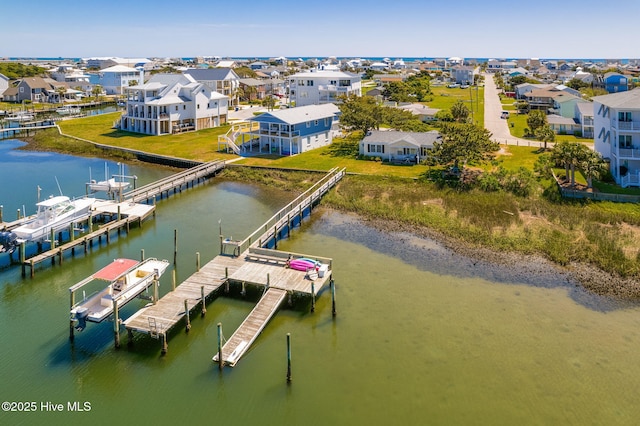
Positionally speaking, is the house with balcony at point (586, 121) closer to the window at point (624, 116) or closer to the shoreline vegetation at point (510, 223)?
the window at point (624, 116)

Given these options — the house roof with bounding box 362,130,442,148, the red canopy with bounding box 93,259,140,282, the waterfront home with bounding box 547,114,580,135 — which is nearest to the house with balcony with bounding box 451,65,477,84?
the waterfront home with bounding box 547,114,580,135

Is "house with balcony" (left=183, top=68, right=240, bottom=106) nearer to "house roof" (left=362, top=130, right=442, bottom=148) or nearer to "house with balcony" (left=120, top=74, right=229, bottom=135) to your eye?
"house with balcony" (left=120, top=74, right=229, bottom=135)

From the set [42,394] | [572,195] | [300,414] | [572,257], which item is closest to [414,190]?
[572,195]

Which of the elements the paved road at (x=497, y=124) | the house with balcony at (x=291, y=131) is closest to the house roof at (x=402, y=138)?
the house with balcony at (x=291, y=131)

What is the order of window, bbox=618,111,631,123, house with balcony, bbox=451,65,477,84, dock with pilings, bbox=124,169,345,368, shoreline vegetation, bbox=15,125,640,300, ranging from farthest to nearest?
1. house with balcony, bbox=451,65,477,84
2. window, bbox=618,111,631,123
3. shoreline vegetation, bbox=15,125,640,300
4. dock with pilings, bbox=124,169,345,368

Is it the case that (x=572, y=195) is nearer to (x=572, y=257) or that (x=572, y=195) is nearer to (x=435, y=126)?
(x=572, y=257)

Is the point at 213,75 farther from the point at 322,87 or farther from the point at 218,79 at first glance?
the point at 322,87

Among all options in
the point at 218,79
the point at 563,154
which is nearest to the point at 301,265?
the point at 563,154
